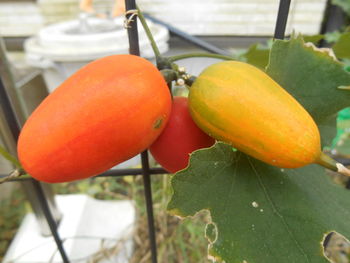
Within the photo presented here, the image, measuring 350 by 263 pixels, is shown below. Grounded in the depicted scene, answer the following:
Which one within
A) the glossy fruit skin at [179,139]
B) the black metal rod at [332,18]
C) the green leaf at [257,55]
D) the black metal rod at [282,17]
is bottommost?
the black metal rod at [332,18]

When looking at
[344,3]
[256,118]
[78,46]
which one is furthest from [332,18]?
[256,118]

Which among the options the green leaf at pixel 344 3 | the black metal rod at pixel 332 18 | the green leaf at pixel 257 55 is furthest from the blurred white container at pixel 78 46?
the black metal rod at pixel 332 18

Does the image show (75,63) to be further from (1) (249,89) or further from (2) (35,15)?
(1) (249,89)

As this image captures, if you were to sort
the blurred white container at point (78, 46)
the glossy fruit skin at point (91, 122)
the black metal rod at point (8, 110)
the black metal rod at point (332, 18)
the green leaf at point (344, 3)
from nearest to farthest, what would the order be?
the glossy fruit skin at point (91, 122) < the black metal rod at point (8, 110) < the blurred white container at point (78, 46) < the green leaf at point (344, 3) < the black metal rod at point (332, 18)

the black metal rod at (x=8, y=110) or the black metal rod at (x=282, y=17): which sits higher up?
the black metal rod at (x=282, y=17)

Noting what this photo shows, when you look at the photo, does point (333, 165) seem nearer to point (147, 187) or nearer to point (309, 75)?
point (309, 75)

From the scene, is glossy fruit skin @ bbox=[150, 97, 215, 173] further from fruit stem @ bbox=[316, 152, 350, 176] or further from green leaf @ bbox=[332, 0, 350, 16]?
green leaf @ bbox=[332, 0, 350, 16]

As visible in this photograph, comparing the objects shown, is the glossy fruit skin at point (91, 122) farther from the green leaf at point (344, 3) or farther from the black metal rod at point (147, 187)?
the green leaf at point (344, 3)
